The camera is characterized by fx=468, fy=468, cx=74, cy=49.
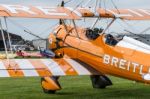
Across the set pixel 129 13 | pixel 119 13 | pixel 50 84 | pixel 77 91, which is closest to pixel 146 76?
pixel 50 84

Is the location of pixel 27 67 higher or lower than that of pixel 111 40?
lower

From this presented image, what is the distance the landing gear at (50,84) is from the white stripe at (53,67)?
72 centimetres

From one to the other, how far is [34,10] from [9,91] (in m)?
2.64

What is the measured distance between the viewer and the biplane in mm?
11367

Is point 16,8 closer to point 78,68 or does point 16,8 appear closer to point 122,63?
point 78,68

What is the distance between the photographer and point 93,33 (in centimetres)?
1288

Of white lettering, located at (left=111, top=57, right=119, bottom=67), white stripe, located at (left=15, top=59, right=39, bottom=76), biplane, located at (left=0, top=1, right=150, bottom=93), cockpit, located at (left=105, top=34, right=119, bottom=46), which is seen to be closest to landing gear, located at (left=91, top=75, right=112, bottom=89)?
biplane, located at (left=0, top=1, right=150, bottom=93)

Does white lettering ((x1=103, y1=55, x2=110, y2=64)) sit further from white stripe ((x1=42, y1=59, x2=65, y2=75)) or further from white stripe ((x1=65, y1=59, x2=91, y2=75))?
white stripe ((x1=42, y1=59, x2=65, y2=75))

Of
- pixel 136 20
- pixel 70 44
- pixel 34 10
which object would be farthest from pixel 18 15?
pixel 136 20

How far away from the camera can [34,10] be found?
12906mm

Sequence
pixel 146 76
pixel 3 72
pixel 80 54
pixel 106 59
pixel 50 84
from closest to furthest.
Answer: pixel 146 76 < pixel 3 72 < pixel 106 59 < pixel 80 54 < pixel 50 84

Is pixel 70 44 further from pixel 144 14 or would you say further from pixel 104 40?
pixel 144 14

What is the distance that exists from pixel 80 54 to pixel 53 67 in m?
1.03

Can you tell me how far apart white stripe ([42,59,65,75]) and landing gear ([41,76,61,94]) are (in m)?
0.72
